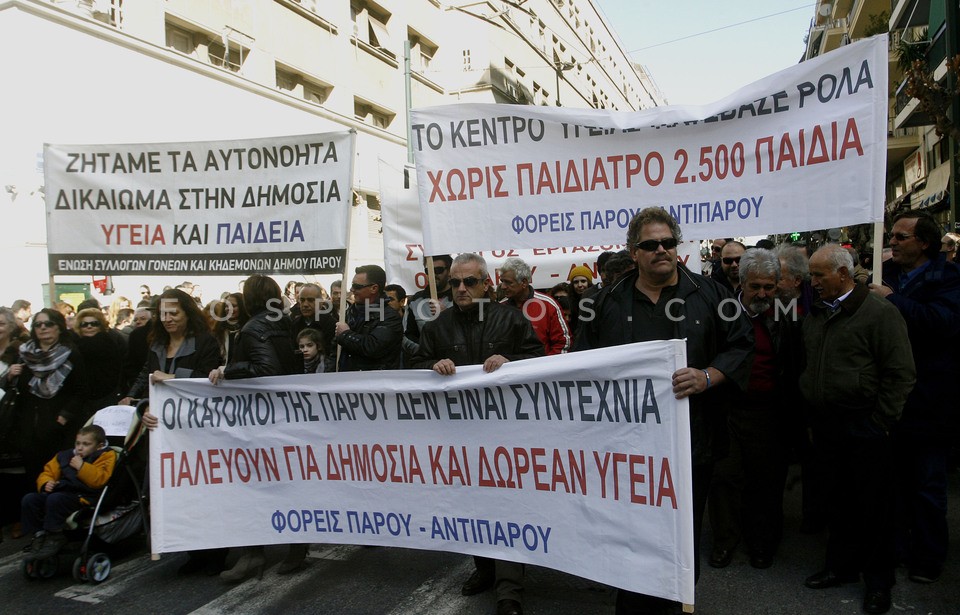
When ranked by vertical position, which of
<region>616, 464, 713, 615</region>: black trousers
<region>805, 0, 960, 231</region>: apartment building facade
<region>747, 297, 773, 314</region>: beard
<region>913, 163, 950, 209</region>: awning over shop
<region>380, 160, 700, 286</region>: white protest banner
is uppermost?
<region>805, 0, 960, 231</region>: apartment building facade

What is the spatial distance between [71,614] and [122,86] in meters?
14.4

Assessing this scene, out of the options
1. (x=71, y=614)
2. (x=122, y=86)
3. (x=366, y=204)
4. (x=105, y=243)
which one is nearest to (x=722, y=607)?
(x=71, y=614)

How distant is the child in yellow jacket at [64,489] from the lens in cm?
443

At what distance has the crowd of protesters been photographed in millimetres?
3242

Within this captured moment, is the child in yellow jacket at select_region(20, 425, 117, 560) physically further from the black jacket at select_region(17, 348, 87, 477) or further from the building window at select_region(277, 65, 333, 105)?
the building window at select_region(277, 65, 333, 105)

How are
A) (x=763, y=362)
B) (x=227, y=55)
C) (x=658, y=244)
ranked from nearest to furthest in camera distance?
1. (x=658, y=244)
2. (x=763, y=362)
3. (x=227, y=55)

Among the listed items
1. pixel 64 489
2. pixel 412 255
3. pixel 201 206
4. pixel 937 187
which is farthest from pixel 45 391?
pixel 937 187

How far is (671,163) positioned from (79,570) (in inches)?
174

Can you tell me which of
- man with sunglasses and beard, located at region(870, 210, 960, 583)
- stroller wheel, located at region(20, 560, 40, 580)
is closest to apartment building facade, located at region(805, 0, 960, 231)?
man with sunglasses and beard, located at region(870, 210, 960, 583)

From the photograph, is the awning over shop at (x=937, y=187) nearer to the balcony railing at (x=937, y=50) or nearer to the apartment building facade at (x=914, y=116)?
the apartment building facade at (x=914, y=116)

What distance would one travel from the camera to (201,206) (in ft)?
17.5

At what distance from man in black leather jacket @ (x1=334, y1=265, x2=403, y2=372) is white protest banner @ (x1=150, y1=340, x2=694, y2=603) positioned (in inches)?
23.2

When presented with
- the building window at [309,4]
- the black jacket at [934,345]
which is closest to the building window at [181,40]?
the building window at [309,4]

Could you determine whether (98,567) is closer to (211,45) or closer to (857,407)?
(857,407)
